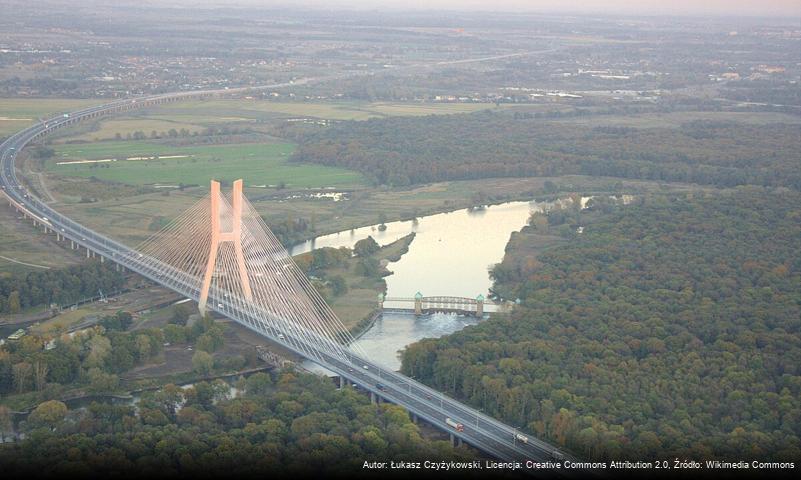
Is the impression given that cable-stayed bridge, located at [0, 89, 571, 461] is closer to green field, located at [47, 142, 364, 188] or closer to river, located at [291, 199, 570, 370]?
river, located at [291, 199, 570, 370]

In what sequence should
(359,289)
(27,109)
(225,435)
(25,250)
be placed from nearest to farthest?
(225,435) < (359,289) < (25,250) < (27,109)

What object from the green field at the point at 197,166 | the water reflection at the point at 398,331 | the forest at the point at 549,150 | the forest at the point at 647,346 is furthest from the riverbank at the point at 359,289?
the forest at the point at 549,150

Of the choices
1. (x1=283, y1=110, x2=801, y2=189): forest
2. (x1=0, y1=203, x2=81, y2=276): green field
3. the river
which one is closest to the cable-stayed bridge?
(x1=0, y1=203, x2=81, y2=276): green field

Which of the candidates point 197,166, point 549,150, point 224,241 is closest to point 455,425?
point 224,241

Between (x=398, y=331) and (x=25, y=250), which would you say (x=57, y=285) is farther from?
(x=398, y=331)

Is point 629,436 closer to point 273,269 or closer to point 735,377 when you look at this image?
point 735,377

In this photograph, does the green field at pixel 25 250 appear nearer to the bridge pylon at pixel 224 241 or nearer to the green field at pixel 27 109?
the bridge pylon at pixel 224 241

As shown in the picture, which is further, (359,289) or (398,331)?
(359,289)
